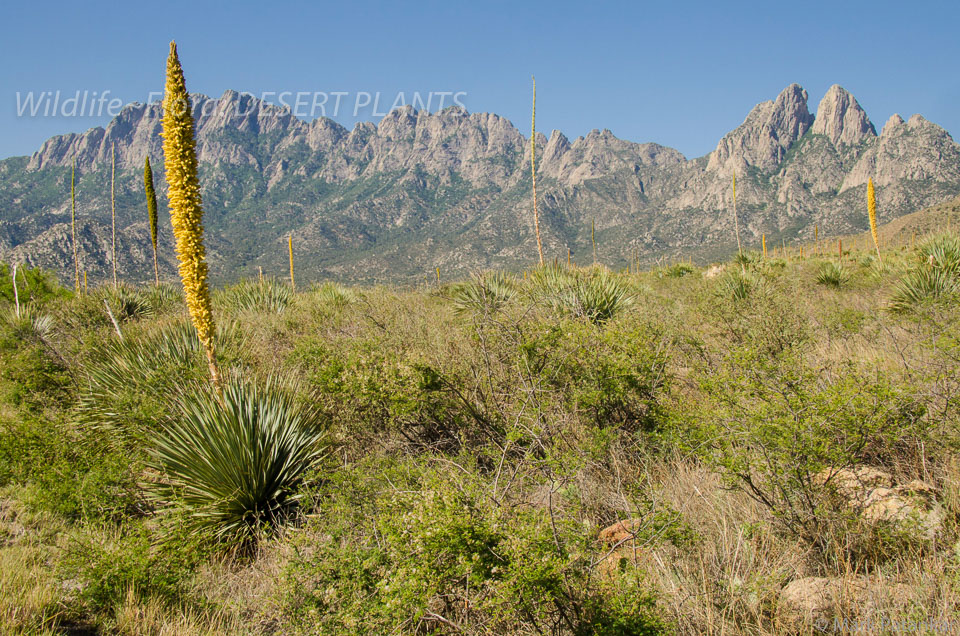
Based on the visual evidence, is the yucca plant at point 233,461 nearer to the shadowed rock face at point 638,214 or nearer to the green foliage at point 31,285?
the green foliage at point 31,285

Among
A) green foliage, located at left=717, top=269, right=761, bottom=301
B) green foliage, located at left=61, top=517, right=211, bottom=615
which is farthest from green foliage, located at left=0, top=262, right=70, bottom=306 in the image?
green foliage, located at left=717, top=269, right=761, bottom=301

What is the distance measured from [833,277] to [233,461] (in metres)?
15.2

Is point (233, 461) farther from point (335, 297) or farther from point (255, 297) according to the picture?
point (255, 297)

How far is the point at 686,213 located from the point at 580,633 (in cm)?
15821

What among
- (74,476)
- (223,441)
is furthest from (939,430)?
(74,476)

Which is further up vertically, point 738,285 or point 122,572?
point 738,285

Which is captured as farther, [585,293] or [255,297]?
[255,297]

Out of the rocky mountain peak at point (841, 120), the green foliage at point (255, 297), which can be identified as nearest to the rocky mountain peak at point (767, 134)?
the rocky mountain peak at point (841, 120)

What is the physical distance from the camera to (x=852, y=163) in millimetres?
136875

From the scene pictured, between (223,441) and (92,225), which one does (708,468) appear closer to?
(223,441)

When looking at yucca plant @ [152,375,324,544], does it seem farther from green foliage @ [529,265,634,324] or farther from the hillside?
green foliage @ [529,265,634,324]

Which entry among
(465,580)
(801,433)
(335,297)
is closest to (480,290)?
(335,297)

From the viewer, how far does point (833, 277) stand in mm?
13133

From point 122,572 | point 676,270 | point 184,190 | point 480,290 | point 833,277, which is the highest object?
point 676,270
